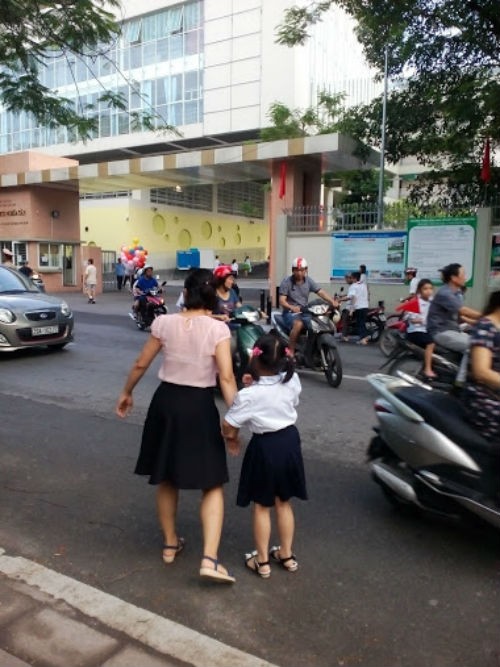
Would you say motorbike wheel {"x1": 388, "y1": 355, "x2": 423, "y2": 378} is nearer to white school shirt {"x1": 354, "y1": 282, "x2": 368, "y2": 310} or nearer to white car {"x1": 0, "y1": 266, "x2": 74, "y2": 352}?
white school shirt {"x1": 354, "y1": 282, "x2": 368, "y2": 310}

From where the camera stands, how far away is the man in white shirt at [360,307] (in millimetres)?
12094

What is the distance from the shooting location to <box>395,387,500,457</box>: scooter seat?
3.26 meters

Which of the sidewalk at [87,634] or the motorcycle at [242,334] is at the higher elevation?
the motorcycle at [242,334]

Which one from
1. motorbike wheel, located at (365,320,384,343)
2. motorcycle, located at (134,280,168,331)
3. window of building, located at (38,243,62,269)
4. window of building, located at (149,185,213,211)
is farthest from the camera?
window of building, located at (149,185,213,211)

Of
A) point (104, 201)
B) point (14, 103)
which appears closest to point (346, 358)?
point (14, 103)

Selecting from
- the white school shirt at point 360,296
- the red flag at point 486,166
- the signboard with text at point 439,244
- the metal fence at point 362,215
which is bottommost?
the white school shirt at point 360,296

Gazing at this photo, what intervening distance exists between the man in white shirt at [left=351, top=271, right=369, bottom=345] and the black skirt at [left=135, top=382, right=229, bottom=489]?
933 cm

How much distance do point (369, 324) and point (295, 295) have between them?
477 cm

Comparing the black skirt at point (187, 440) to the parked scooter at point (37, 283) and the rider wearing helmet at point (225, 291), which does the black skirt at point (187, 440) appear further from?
the parked scooter at point (37, 283)

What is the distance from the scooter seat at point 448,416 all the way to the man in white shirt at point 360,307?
8.46 meters

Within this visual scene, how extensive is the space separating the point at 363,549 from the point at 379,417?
2.71 feet

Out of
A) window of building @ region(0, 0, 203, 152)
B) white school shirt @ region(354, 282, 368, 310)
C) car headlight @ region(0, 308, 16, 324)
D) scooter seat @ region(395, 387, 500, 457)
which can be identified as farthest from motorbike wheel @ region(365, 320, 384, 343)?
window of building @ region(0, 0, 203, 152)

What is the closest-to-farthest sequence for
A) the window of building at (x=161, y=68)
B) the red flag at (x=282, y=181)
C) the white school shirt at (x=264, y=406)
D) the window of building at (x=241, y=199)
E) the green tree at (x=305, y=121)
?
the white school shirt at (x=264, y=406)
the red flag at (x=282, y=181)
the green tree at (x=305, y=121)
the window of building at (x=161, y=68)
the window of building at (x=241, y=199)

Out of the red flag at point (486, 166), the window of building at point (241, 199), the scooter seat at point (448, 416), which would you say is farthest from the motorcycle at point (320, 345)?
the window of building at point (241, 199)
